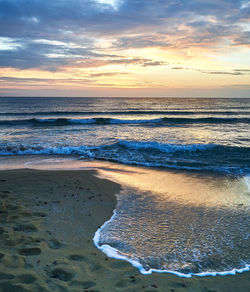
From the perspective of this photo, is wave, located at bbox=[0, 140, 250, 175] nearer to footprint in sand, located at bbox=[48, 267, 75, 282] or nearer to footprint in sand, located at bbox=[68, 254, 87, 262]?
footprint in sand, located at bbox=[68, 254, 87, 262]

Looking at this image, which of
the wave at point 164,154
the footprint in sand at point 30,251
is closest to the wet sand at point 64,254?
the footprint in sand at point 30,251

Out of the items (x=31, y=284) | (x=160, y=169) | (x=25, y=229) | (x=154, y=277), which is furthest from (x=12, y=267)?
(x=160, y=169)

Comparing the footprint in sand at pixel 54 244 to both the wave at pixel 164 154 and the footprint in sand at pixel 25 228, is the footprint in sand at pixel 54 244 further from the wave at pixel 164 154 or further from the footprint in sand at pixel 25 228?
the wave at pixel 164 154

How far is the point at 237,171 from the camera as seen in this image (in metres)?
8.99

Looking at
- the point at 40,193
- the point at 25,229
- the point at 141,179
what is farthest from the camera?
the point at 141,179

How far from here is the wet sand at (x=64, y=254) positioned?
290 cm

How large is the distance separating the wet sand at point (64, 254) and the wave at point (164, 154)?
4.78 m

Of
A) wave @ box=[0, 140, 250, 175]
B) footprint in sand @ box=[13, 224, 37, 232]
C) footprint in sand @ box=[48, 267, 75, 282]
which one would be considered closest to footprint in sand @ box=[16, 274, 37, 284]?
footprint in sand @ box=[48, 267, 75, 282]

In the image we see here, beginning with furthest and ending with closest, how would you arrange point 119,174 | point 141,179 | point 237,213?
point 119,174
point 141,179
point 237,213

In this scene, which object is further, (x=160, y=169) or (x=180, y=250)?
(x=160, y=169)

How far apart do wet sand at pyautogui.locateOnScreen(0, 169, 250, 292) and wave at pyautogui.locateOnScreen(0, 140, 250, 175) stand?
4.78 m

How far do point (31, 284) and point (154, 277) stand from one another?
1.60 meters

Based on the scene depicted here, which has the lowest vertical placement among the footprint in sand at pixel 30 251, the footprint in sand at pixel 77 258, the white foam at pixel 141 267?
the white foam at pixel 141 267

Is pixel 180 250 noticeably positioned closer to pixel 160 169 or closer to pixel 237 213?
pixel 237 213
